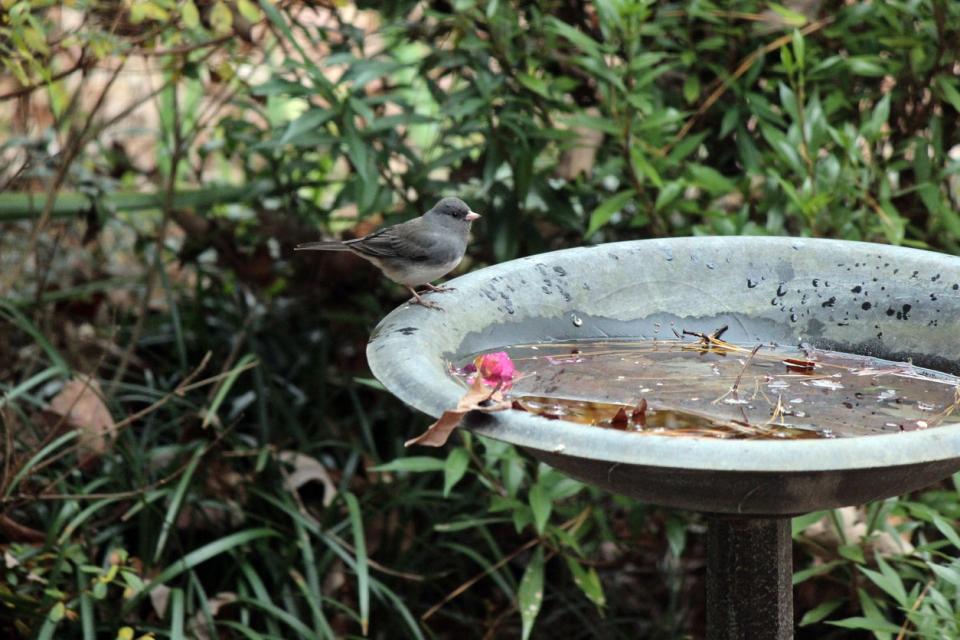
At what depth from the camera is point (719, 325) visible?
226 cm

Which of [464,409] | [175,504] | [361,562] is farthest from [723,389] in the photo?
[175,504]

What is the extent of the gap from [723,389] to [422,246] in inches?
45.1

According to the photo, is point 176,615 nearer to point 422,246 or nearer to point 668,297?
point 422,246

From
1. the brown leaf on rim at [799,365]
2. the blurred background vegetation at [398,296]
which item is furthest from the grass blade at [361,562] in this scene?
the brown leaf on rim at [799,365]

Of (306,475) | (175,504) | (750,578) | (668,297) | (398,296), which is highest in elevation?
(668,297)

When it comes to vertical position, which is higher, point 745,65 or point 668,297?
point 745,65

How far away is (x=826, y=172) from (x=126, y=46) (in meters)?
1.94

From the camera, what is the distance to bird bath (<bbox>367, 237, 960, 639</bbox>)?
159 cm

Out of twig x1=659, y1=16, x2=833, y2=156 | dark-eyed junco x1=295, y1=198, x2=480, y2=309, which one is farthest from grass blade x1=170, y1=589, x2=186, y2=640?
twig x1=659, y1=16, x2=833, y2=156

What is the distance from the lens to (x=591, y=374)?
2006 mm

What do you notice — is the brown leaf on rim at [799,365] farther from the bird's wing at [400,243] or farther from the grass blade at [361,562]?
the grass blade at [361,562]

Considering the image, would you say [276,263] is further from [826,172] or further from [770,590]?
[770,590]

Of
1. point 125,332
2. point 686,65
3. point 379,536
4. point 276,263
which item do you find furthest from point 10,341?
point 686,65

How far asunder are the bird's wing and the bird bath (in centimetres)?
67
